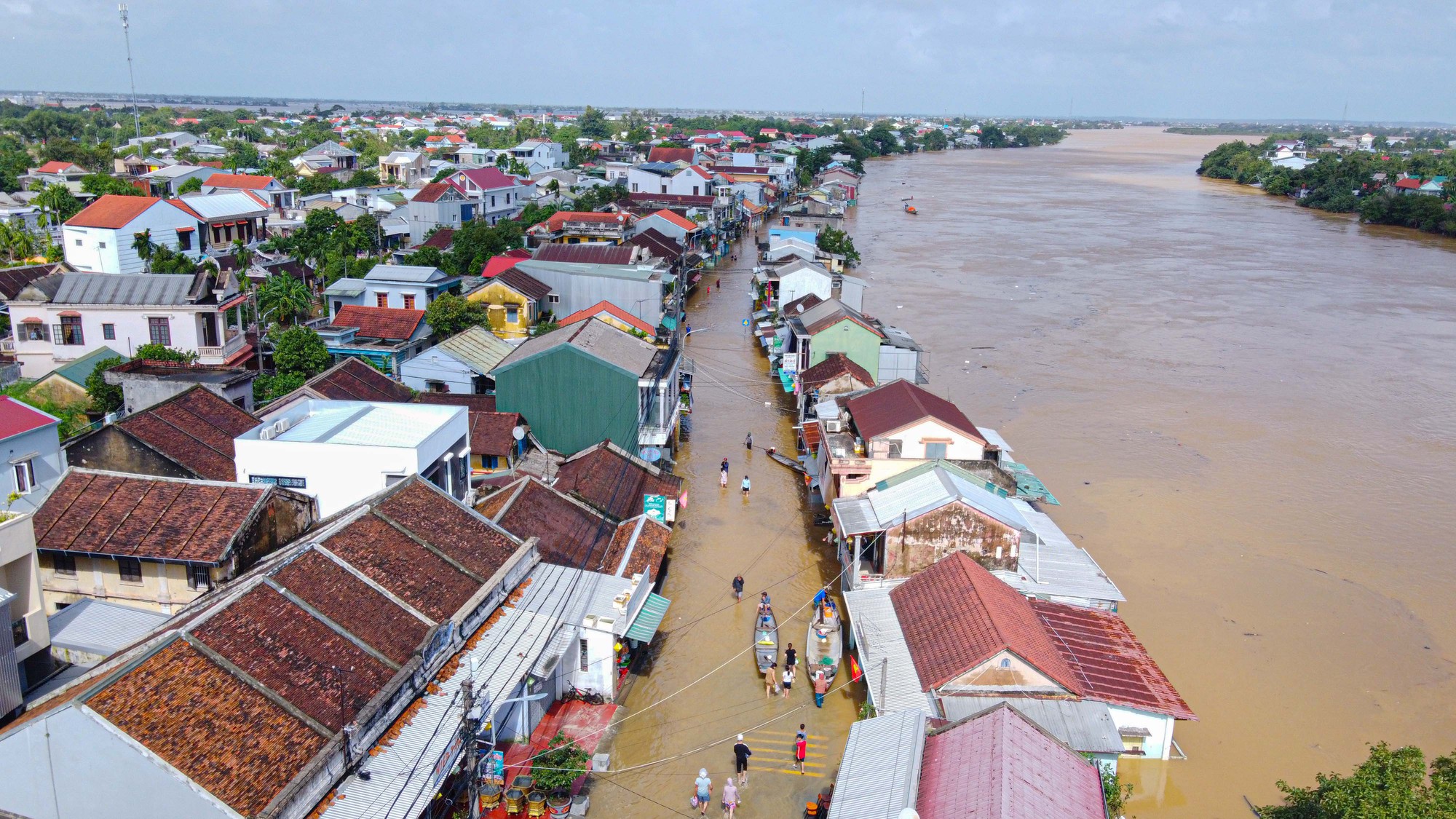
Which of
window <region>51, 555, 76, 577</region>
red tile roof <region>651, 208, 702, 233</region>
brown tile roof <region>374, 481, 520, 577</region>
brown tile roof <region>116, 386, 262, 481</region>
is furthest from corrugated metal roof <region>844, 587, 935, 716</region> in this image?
red tile roof <region>651, 208, 702, 233</region>

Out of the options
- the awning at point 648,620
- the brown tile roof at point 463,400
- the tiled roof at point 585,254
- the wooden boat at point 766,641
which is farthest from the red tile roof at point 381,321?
the wooden boat at point 766,641

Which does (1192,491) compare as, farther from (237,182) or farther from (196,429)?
(237,182)

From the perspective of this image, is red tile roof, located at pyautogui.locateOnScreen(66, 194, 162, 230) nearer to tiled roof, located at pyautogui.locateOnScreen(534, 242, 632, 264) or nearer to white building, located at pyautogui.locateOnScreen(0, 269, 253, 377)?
white building, located at pyautogui.locateOnScreen(0, 269, 253, 377)

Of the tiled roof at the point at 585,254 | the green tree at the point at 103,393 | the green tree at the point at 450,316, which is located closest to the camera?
the green tree at the point at 103,393

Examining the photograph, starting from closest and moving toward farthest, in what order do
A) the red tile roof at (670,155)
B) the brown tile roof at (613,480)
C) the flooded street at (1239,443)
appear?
the flooded street at (1239,443) < the brown tile roof at (613,480) < the red tile roof at (670,155)

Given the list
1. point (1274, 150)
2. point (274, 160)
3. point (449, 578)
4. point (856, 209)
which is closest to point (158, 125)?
point (274, 160)

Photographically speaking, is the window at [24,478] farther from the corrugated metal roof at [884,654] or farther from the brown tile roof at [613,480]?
the corrugated metal roof at [884,654]
